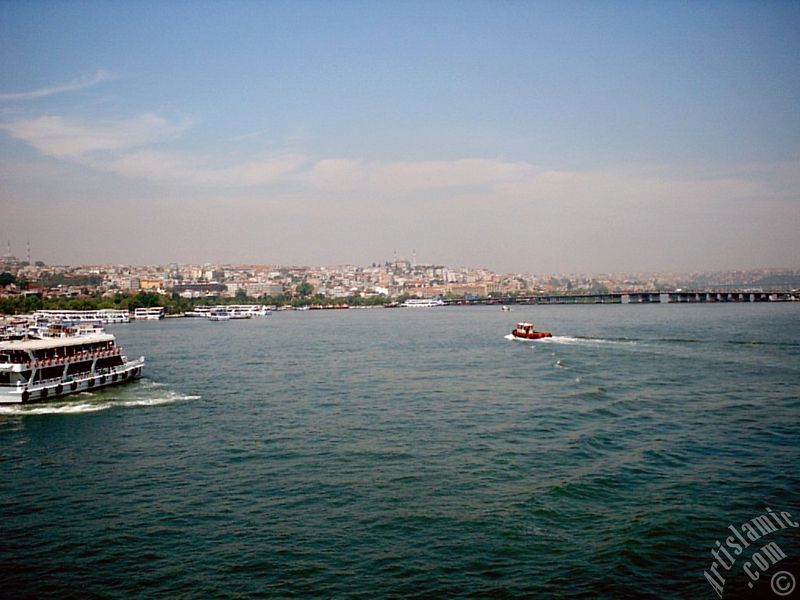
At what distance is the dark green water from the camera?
328 inches

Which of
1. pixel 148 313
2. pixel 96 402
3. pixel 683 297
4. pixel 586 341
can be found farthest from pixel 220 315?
pixel 683 297

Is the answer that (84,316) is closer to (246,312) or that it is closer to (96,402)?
(246,312)

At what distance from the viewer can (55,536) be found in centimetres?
967

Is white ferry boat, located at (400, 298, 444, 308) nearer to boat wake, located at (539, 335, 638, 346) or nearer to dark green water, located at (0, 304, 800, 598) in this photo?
boat wake, located at (539, 335, 638, 346)

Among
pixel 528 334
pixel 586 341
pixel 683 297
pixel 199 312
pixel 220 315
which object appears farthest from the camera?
pixel 683 297

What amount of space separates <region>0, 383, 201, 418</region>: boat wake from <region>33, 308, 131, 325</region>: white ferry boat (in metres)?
Result: 47.9

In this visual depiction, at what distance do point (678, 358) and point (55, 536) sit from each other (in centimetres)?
2627

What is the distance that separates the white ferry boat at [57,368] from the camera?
20.1 metres

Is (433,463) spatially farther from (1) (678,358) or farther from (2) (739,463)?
(1) (678,358)

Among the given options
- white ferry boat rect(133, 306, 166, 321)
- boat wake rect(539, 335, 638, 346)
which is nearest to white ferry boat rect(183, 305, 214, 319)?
white ferry boat rect(133, 306, 166, 321)

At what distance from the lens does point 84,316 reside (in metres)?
72.6

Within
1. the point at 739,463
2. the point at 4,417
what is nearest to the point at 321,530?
the point at 739,463

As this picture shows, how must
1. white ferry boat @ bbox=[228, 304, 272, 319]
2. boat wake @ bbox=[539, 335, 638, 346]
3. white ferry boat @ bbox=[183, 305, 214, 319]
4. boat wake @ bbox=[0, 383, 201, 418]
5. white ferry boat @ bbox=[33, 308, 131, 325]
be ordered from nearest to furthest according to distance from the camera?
boat wake @ bbox=[0, 383, 201, 418] → boat wake @ bbox=[539, 335, 638, 346] → white ferry boat @ bbox=[33, 308, 131, 325] → white ferry boat @ bbox=[228, 304, 272, 319] → white ferry boat @ bbox=[183, 305, 214, 319]

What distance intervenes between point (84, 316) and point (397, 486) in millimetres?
70207
